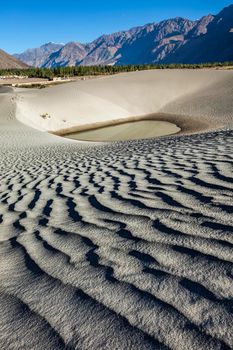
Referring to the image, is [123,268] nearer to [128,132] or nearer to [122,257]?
[122,257]

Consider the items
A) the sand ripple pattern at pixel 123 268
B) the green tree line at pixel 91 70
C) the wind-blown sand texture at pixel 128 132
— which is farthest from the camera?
the green tree line at pixel 91 70

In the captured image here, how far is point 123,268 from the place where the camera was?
269 cm

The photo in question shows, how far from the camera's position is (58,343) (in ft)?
6.52

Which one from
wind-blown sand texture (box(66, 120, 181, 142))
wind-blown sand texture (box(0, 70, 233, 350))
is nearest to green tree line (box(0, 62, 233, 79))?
wind-blown sand texture (box(66, 120, 181, 142))

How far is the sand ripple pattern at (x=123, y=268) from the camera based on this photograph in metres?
2.00

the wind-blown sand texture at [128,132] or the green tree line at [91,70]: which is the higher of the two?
the green tree line at [91,70]

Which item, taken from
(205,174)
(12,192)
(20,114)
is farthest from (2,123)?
(205,174)

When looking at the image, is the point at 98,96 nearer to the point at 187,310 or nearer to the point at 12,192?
the point at 12,192

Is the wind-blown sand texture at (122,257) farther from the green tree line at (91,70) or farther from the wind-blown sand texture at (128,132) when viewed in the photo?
the green tree line at (91,70)

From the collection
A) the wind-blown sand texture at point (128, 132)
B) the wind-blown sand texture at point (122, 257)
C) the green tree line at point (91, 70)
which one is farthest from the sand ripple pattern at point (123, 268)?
the green tree line at point (91, 70)

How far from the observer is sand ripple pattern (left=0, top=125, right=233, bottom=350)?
Result: 2.00 m

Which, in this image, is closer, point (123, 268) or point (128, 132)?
point (123, 268)

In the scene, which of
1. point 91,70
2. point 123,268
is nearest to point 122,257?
point 123,268

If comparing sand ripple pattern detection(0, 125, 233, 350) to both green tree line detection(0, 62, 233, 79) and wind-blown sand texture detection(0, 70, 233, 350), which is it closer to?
wind-blown sand texture detection(0, 70, 233, 350)
